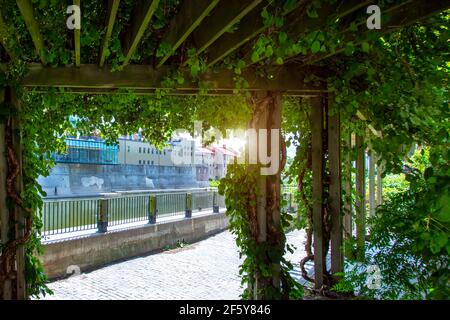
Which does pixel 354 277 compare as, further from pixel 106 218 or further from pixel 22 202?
pixel 106 218

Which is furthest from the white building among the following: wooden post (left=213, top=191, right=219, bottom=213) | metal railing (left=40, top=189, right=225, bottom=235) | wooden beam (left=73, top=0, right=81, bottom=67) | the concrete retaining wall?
wooden beam (left=73, top=0, right=81, bottom=67)

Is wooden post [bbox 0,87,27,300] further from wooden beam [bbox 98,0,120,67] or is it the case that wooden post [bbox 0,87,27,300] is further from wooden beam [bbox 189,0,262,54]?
wooden beam [bbox 189,0,262,54]

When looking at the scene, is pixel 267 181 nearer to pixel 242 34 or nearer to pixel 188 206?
pixel 242 34

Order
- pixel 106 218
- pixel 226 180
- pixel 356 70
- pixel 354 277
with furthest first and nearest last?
pixel 106 218, pixel 226 180, pixel 356 70, pixel 354 277

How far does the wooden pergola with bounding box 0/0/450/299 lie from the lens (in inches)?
91.4

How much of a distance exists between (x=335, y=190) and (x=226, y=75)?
1.67 m

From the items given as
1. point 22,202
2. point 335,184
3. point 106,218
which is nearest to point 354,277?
point 335,184

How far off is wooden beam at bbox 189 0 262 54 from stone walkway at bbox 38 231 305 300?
4087 mm

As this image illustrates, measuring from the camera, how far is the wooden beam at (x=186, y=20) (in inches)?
79.7

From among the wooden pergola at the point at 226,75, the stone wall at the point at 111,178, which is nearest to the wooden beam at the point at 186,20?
the wooden pergola at the point at 226,75

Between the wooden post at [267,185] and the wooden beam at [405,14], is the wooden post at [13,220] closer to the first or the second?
the wooden post at [267,185]

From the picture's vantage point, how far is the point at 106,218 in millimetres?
8945

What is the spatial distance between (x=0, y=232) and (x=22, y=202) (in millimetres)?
318

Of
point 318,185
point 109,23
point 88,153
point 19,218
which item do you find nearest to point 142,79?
point 109,23
